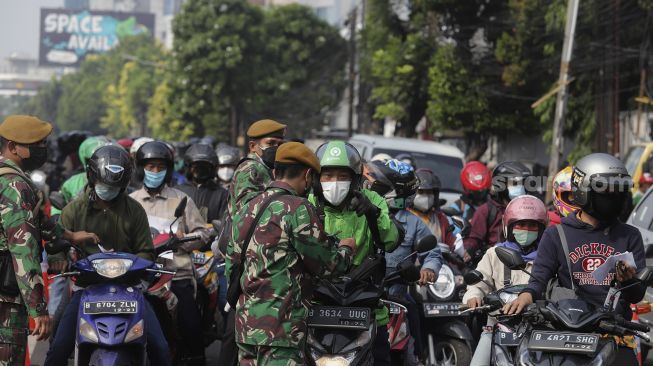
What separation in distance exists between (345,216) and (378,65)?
30317 millimetres

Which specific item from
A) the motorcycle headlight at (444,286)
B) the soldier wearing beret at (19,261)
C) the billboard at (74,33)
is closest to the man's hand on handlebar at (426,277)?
the motorcycle headlight at (444,286)

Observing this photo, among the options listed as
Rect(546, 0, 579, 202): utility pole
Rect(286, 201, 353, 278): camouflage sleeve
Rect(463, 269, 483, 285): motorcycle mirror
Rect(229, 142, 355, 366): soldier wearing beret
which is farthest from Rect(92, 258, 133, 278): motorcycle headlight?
Rect(546, 0, 579, 202): utility pole

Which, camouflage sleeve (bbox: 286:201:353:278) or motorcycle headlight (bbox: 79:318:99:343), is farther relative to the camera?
motorcycle headlight (bbox: 79:318:99:343)

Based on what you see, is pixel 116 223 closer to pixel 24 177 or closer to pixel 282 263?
pixel 24 177

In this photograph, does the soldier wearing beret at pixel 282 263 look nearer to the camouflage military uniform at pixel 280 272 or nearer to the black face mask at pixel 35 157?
the camouflage military uniform at pixel 280 272

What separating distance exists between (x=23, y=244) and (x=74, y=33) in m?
174

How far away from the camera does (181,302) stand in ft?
28.3

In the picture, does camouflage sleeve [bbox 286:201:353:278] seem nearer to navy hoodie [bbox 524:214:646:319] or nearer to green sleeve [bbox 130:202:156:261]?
navy hoodie [bbox 524:214:646:319]

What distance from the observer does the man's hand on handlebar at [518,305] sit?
5.53 m

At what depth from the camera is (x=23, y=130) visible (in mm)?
6395

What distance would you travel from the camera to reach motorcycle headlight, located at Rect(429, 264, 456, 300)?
861 cm

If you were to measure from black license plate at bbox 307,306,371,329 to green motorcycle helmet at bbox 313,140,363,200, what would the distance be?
670 millimetres

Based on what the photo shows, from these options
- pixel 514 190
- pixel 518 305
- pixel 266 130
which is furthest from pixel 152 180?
pixel 518 305

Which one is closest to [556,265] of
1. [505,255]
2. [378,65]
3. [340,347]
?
[505,255]
